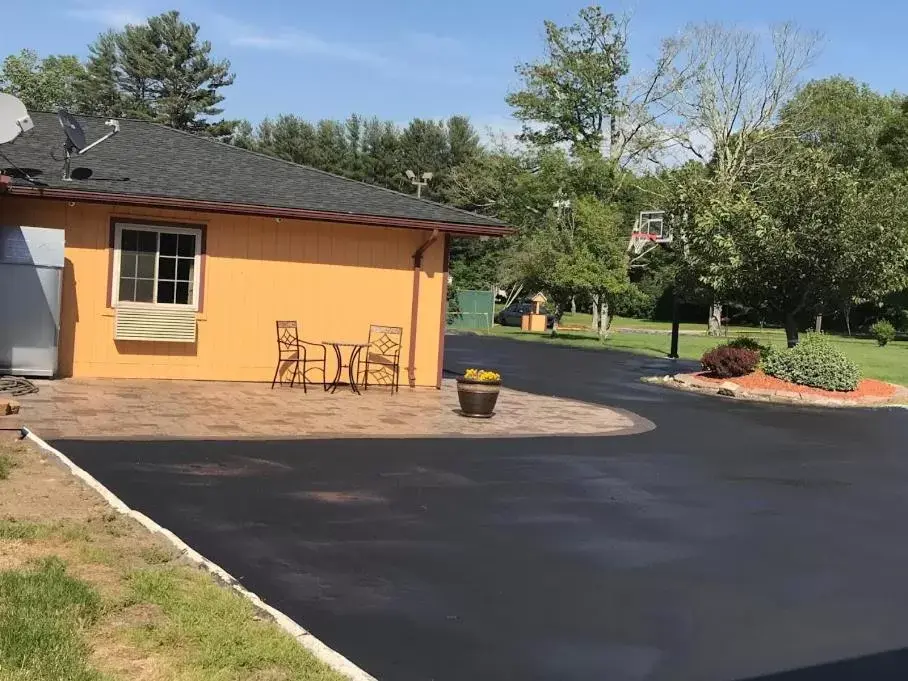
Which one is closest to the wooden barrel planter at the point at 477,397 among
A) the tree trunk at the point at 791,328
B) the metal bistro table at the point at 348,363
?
the metal bistro table at the point at 348,363

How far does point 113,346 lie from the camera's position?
13.6m

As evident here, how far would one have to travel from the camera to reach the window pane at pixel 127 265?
13570mm

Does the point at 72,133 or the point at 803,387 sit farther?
the point at 803,387

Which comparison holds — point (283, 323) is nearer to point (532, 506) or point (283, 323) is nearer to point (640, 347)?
point (532, 506)

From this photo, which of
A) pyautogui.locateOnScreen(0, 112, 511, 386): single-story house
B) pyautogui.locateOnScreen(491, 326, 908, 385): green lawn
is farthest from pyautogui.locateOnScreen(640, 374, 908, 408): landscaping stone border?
pyautogui.locateOnScreen(0, 112, 511, 386): single-story house

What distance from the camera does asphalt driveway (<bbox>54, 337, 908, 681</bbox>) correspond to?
4.33 m

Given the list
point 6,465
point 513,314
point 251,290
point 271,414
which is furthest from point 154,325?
point 513,314

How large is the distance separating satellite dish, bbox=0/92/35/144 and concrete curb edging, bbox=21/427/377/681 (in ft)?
20.2

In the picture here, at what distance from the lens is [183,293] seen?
13883 millimetres

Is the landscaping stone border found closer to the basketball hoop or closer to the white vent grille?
the white vent grille

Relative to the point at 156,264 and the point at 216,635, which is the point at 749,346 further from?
the point at 216,635

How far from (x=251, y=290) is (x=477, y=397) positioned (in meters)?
4.52

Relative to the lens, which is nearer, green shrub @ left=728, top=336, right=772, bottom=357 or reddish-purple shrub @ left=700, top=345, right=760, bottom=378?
reddish-purple shrub @ left=700, top=345, right=760, bottom=378

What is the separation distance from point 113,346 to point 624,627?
10.8m
